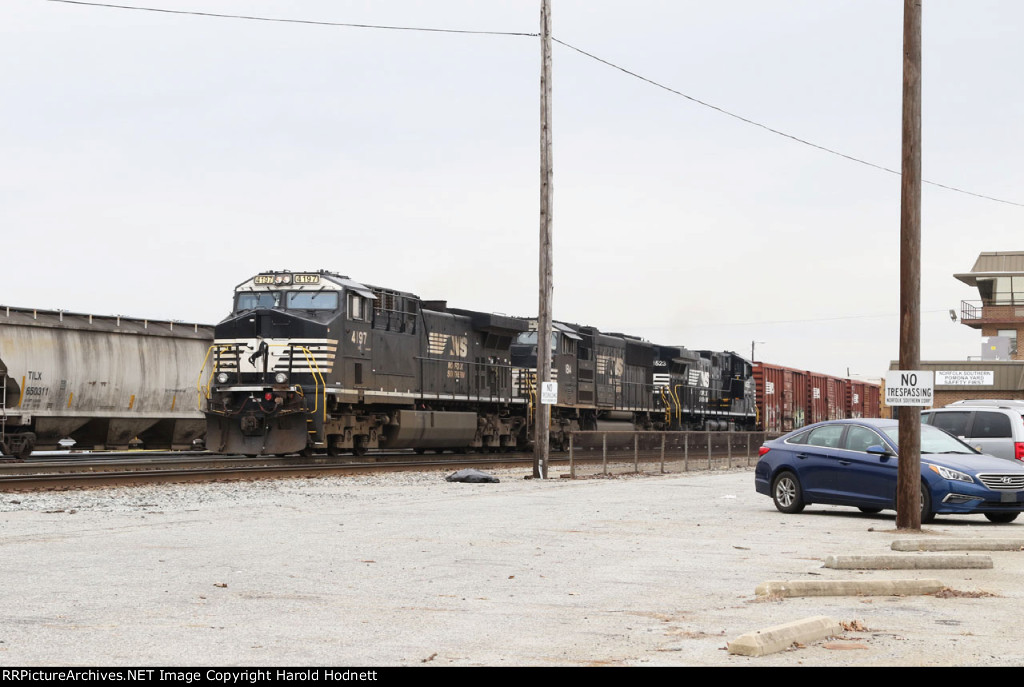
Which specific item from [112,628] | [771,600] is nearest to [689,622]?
[771,600]

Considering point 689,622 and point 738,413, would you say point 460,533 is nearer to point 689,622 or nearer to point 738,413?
point 689,622

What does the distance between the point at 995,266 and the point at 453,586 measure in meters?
71.6

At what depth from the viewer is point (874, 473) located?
16734 mm

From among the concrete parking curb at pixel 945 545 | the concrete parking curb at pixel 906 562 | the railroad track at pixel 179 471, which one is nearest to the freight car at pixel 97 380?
the railroad track at pixel 179 471

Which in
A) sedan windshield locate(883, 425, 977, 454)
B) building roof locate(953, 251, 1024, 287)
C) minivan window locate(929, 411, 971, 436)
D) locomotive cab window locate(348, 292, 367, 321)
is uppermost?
building roof locate(953, 251, 1024, 287)

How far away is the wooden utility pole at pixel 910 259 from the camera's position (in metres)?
15.0

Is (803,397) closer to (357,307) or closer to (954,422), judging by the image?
(357,307)

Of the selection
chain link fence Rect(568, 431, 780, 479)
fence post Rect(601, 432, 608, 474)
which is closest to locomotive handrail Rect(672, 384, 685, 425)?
chain link fence Rect(568, 431, 780, 479)

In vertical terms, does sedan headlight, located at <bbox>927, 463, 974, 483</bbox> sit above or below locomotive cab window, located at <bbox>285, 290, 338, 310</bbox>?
below

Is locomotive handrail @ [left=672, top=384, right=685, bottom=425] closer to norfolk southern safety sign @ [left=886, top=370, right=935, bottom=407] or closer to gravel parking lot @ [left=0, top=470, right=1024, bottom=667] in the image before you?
gravel parking lot @ [left=0, top=470, right=1024, bottom=667]

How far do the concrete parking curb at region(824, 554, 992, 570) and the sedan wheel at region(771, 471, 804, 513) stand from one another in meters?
6.64

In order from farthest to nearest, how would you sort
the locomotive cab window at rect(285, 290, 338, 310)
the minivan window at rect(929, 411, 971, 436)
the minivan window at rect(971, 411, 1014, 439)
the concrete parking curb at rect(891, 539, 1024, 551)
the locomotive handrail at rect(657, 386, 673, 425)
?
the locomotive handrail at rect(657, 386, 673, 425), the locomotive cab window at rect(285, 290, 338, 310), the minivan window at rect(929, 411, 971, 436), the minivan window at rect(971, 411, 1014, 439), the concrete parking curb at rect(891, 539, 1024, 551)

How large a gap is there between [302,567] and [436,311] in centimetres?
2265

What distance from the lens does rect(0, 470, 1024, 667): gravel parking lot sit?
6.71 meters
